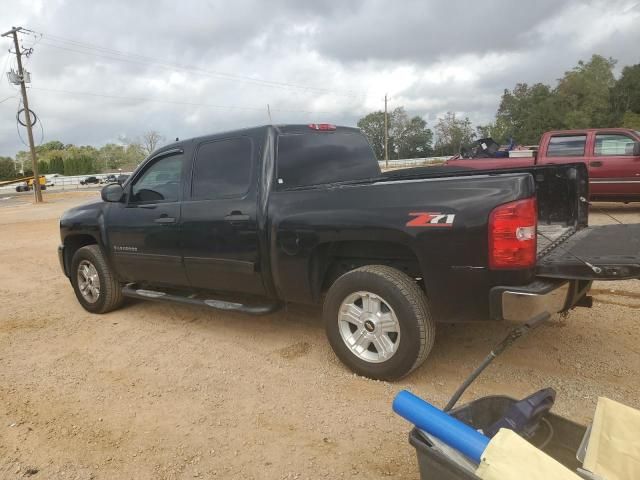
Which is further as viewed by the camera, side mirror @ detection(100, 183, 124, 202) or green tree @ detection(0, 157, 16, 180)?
green tree @ detection(0, 157, 16, 180)

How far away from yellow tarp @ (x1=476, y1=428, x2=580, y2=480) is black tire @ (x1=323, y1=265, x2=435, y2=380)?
1.53 meters

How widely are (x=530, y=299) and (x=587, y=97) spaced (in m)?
67.0

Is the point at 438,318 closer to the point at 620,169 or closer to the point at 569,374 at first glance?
the point at 569,374

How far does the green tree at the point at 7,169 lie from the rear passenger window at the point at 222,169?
85008 mm

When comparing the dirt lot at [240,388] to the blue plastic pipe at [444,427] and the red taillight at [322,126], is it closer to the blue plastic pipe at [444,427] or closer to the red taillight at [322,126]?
the blue plastic pipe at [444,427]

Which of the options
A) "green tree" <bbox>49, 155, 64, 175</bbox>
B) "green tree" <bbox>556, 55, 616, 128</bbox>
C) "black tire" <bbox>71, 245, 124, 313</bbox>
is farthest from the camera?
"green tree" <bbox>49, 155, 64, 175</bbox>

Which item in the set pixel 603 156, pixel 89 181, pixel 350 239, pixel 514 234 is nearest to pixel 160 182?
pixel 350 239

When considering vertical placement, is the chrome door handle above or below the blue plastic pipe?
above

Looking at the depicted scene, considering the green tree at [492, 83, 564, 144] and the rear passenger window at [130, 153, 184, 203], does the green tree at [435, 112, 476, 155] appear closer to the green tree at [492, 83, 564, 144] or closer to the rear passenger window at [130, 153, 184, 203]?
the green tree at [492, 83, 564, 144]

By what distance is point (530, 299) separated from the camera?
2.69 metres

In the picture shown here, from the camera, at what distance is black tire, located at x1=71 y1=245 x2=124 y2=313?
5215mm

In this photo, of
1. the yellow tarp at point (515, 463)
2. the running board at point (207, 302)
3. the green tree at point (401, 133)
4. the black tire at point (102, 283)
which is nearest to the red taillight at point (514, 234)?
the yellow tarp at point (515, 463)

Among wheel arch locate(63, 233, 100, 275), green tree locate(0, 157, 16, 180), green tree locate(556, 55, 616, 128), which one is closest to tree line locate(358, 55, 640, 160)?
green tree locate(556, 55, 616, 128)

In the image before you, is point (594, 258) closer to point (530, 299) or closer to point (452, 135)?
point (530, 299)
